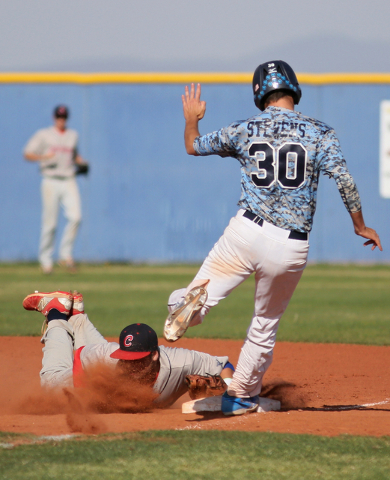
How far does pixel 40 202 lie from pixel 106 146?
1990 mm

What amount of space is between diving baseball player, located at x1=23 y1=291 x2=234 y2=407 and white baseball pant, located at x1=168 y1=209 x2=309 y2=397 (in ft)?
1.42

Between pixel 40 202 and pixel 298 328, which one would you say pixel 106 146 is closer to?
pixel 40 202

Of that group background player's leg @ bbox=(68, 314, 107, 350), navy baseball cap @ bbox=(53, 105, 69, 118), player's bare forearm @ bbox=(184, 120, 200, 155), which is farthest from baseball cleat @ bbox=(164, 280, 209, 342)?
navy baseball cap @ bbox=(53, 105, 69, 118)

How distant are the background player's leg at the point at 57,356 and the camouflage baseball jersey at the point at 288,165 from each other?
67.8 inches

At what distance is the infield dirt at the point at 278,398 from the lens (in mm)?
3988

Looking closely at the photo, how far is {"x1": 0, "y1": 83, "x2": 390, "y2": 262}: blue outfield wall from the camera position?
53.0 ft

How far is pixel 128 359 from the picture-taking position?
4301 mm

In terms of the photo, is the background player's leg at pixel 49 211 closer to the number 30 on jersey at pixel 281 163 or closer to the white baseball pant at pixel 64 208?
the white baseball pant at pixel 64 208

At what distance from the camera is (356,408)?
479 centimetres

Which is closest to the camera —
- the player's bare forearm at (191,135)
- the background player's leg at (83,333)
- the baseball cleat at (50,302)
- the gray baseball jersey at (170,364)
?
the player's bare forearm at (191,135)

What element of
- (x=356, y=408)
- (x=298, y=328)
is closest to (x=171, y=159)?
(x=298, y=328)

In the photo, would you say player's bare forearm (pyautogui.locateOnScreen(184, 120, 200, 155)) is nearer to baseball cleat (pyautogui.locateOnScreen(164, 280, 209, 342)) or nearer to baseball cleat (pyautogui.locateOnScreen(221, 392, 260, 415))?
baseball cleat (pyautogui.locateOnScreen(164, 280, 209, 342))

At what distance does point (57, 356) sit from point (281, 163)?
2.11m

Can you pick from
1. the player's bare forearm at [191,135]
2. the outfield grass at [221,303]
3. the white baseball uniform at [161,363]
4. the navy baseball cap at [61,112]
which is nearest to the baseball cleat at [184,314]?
the white baseball uniform at [161,363]
